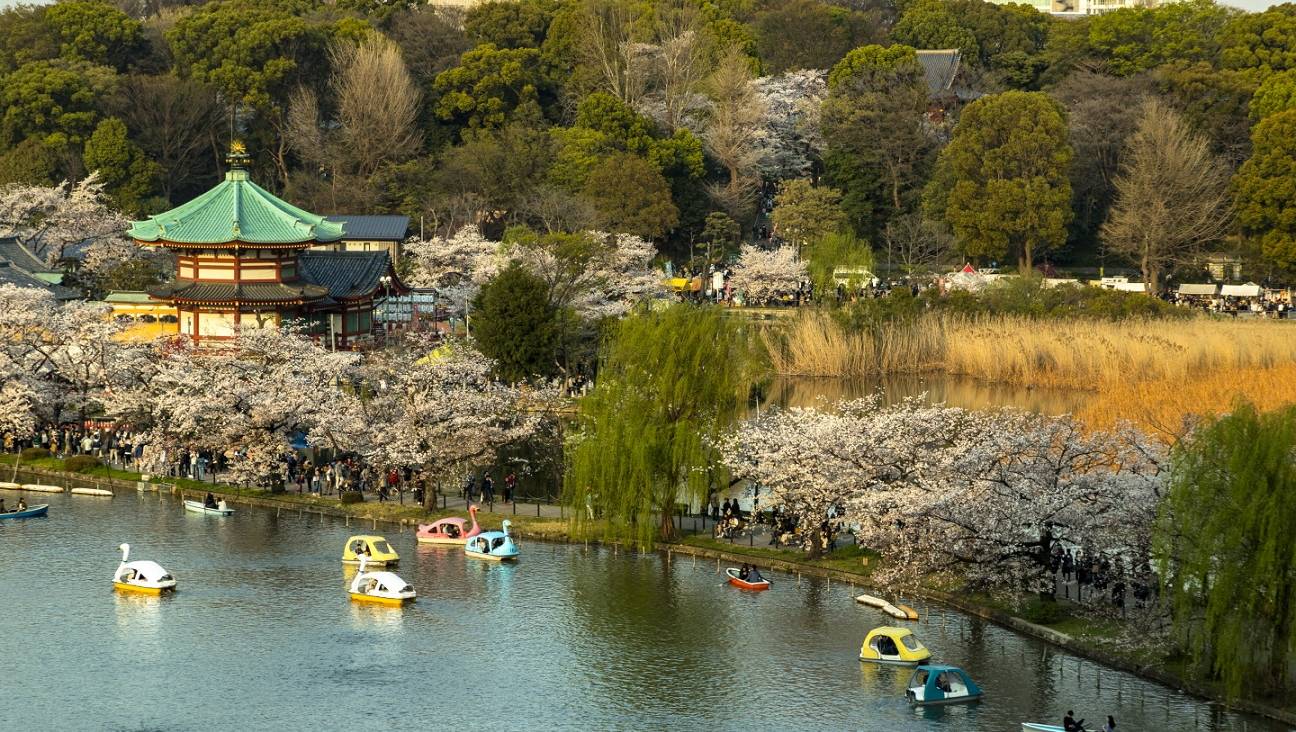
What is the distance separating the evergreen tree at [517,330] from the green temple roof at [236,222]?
323 inches

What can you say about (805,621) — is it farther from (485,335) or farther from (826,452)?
(485,335)

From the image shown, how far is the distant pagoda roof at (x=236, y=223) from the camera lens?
7262cm

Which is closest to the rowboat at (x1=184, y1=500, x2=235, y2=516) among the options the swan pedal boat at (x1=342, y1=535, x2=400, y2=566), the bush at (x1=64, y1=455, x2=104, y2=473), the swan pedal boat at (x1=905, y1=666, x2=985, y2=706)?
the bush at (x1=64, y1=455, x2=104, y2=473)

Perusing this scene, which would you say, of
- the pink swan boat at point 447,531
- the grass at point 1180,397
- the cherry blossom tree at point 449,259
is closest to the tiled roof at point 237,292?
the cherry blossom tree at point 449,259

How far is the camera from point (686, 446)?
5066 centimetres

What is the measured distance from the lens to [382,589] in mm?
45531

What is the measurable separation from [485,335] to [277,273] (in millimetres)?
9157

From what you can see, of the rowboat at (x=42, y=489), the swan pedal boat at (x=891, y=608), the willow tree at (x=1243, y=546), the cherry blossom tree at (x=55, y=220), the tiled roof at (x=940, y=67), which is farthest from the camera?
the tiled roof at (x=940, y=67)

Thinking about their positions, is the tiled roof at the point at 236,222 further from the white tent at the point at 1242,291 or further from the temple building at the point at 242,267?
the white tent at the point at 1242,291

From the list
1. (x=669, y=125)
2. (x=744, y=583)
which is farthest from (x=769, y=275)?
(x=744, y=583)

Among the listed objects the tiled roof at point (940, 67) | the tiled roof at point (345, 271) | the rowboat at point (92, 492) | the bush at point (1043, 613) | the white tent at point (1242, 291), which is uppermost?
the tiled roof at point (940, 67)

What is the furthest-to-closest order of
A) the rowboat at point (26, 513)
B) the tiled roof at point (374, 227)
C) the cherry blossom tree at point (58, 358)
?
the tiled roof at point (374, 227) → the cherry blossom tree at point (58, 358) → the rowboat at point (26, 513)

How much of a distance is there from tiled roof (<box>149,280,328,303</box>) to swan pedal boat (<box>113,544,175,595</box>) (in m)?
26.0

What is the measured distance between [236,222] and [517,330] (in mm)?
12049
